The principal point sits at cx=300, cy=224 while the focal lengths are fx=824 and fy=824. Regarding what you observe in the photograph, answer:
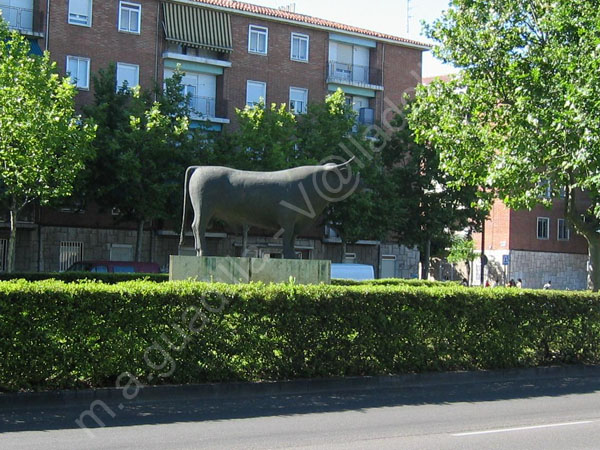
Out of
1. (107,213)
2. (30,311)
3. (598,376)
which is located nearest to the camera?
(30,311)

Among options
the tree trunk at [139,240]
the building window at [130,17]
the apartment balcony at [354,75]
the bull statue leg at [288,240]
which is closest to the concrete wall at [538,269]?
the apartment balcony at [354,75]

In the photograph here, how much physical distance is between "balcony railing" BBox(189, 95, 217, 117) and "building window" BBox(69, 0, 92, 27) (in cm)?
620

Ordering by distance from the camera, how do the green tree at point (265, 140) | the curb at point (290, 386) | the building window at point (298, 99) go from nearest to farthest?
the curb at point (290, 386), the green tree at point (265, 140), the building window at point (298, 99)

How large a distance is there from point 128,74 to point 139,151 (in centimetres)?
642

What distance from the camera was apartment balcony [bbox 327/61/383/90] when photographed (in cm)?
4588

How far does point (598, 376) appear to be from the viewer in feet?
54.7

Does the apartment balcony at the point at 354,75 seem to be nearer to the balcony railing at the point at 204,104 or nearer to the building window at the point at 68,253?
the balcony railing at the point at 204,104

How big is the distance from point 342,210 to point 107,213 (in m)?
11.4

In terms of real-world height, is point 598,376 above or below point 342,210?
below

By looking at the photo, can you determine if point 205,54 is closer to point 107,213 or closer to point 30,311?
point 107,213

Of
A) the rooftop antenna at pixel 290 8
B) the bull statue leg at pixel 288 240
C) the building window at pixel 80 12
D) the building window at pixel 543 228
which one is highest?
the rooftop antenna at pixel 290 8

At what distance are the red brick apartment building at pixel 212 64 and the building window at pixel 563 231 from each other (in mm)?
14674

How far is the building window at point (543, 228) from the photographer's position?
187 ft

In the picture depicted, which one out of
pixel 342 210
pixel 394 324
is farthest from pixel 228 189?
pixel 342 210
